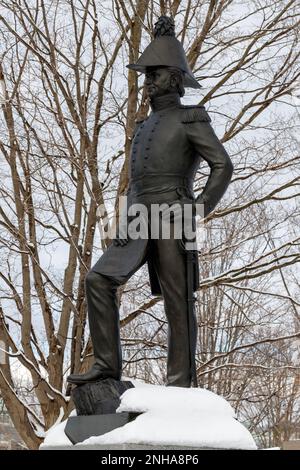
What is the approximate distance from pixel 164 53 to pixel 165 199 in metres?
1.10

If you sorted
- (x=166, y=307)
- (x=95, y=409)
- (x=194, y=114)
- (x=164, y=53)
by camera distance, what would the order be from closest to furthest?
1. (x=95, y=409)
2. (x=166, y=307)
3. (x=194, y=114)
4. (x=164, y=53)

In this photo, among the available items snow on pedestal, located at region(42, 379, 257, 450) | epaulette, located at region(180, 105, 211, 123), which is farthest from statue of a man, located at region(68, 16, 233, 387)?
snow on pedestal, located at region(42, 379, 257, 450)

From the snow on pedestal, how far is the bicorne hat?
92.0 inches

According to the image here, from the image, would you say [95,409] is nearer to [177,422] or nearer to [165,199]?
[177,422]

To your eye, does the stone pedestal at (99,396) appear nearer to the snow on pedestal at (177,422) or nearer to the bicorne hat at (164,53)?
the snow on pedestal at (177,422)

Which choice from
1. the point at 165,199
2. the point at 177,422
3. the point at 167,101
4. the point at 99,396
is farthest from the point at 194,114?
the point at 177,422

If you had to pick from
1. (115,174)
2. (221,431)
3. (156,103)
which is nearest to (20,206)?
(115,174)

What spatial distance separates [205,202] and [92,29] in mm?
8018

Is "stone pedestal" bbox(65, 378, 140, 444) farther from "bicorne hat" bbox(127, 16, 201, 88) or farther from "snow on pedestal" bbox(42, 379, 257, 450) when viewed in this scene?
"bicorne hat" bbox(127, 16, 201, 88)

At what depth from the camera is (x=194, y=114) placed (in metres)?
5.86

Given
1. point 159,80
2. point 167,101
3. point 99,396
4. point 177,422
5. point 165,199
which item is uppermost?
point 159,80

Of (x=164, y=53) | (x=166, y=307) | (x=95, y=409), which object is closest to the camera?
(x=95, y=409)

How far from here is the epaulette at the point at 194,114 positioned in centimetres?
584

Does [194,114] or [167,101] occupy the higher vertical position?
[167,101]
